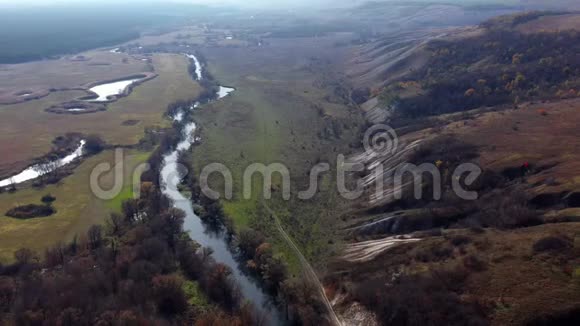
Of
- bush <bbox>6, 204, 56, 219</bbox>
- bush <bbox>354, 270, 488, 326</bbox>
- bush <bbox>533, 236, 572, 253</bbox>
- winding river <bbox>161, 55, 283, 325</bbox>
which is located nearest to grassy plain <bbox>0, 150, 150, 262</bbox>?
bush <bbox>6, 204, 56, 219</bbox>

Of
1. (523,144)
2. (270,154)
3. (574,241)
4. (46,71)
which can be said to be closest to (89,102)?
(46,71)

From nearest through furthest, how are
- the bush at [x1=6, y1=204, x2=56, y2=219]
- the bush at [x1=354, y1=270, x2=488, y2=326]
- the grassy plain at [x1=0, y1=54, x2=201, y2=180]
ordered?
the bush at [x1=354, y1=270, x2=488, y2=326] < the bush at [x1=6, y1=204, x2=56, y2=219] < the grassy plain at [x1=0, y1=54, x2=201, y2=180]

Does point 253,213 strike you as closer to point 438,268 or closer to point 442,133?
point 438,268

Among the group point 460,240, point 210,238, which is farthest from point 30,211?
point 460,240

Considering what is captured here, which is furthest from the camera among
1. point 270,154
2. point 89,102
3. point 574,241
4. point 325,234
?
point 89,102

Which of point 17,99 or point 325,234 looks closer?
point 325,234

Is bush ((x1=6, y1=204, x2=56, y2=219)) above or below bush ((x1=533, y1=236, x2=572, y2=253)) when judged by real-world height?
below

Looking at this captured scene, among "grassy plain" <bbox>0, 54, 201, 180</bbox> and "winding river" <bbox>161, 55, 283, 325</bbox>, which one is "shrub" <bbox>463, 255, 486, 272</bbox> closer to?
"winding river" <bbox>161, 55, 283, 325</bbox>
